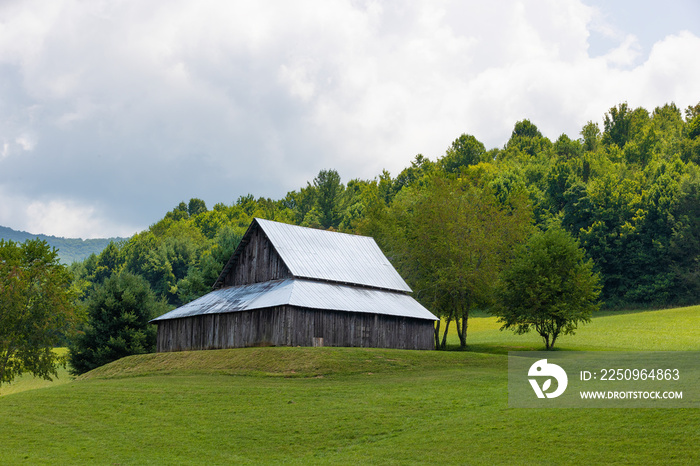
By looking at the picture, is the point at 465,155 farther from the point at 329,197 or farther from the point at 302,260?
the point at 302,260

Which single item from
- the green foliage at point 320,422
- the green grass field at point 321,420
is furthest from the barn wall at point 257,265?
the green foliage at point 320,422

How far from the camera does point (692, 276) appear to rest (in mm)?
86062

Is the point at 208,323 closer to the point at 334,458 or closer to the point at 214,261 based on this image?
the point at 214,261

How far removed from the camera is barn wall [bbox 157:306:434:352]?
142ft

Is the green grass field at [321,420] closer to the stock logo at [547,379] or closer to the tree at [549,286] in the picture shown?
the stock logo at [547,379]

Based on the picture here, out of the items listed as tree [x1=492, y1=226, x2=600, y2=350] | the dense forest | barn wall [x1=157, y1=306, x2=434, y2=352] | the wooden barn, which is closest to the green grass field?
barn wall [x1=157, y1=306, x2=434, y2=352]

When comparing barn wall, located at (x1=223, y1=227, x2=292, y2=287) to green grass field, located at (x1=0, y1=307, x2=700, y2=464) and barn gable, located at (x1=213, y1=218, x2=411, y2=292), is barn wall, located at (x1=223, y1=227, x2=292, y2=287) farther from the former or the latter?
green grass field, located at (x1=0, y1=307, x2=700, y2=464)

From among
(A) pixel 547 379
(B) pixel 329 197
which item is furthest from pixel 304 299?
(B) pixel 329 197

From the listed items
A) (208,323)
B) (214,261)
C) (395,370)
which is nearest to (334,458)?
(395,370)

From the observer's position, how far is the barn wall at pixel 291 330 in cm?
4341

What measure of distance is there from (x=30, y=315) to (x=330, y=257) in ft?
74.1

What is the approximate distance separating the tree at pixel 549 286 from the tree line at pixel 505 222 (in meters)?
0.20

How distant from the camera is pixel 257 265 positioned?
52344 millimetres

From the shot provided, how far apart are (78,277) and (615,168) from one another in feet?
326
